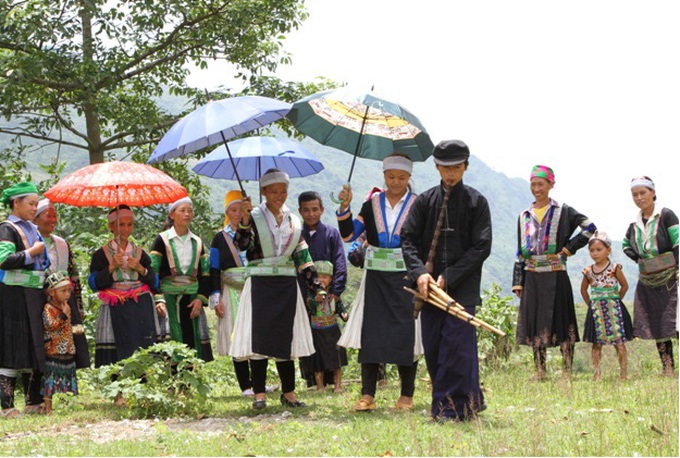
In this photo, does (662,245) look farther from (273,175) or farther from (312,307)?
(273,175)

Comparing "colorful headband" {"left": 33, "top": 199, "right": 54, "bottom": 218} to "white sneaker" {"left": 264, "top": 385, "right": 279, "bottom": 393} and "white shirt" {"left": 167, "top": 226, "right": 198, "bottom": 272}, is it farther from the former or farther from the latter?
"white sneaker" {"left": 264, "top": 385, "right": 279, "bottom": 393}

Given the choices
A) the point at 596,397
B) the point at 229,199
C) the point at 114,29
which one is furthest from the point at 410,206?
the point at 114,29

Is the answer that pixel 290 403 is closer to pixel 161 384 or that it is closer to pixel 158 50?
pixel 161 384

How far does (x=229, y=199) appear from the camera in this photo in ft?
31.3

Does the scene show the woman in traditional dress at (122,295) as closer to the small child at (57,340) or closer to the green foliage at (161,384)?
the small child at (57,340)

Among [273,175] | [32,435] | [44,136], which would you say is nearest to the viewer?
[32,435]

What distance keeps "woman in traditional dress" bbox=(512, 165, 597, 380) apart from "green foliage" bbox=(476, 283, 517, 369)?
3.63 ft

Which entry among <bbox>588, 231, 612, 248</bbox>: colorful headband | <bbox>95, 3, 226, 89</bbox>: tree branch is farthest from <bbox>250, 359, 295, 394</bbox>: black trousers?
<bbox>95, 3, 226, 89</bbox>: tree branch

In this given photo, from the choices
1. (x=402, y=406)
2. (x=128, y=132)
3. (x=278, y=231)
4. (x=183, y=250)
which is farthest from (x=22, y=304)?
(x=128, y=132)

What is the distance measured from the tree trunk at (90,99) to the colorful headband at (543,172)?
24.7ft

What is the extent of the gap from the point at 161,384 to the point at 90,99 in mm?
7628

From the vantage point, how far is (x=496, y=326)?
10891 millimetres

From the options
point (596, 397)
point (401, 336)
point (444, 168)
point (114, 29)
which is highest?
point (114, 29)

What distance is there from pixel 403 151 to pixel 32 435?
3984 millimetres
